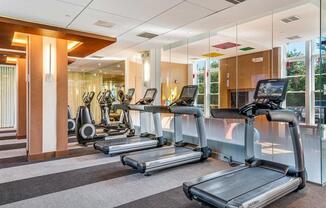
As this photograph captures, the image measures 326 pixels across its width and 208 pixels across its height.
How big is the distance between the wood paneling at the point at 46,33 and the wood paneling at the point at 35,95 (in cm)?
31

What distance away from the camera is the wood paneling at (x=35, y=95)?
4.81 m

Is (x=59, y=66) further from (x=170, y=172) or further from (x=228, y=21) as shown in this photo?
(x=228, y=21)

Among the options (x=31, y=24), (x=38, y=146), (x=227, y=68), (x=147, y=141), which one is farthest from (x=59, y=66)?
(x=227, y=68)

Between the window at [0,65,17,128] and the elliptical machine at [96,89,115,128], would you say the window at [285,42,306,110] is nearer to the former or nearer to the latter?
the elliptical machine at [96,89,115,128]

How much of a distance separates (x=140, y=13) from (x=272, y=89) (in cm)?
258

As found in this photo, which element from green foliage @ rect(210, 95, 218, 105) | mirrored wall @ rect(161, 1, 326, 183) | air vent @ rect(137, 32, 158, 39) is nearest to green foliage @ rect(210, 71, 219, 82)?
mirrored wall @ rect(161, 1, 326, 183)

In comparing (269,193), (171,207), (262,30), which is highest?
(262,30)

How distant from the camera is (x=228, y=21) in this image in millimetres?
4641

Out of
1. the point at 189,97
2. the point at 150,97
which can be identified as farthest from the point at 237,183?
the point at 150,97

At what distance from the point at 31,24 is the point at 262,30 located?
551 centimetres

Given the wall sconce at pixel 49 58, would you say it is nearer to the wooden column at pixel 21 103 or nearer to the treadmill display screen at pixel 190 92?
the treadmill display screen at pixel 190 92

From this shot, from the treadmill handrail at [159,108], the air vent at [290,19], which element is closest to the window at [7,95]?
the treadmill handrail at [159,108]

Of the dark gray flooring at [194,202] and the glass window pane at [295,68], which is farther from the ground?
the glass window pane at [295,68]

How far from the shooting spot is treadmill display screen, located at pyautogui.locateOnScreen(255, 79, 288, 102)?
3148 mm
